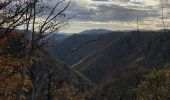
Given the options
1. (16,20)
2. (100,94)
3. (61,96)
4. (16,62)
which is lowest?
(100,94)

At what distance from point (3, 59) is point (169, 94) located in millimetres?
32701

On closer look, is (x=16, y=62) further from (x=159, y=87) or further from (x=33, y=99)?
(x=159, y=87)

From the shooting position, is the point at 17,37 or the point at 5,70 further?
the point at 17,37

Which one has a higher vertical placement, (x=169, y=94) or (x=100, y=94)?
(x=169, y=94)

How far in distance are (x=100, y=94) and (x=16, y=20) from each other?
531 feet

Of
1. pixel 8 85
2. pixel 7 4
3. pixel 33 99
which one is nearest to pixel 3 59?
pixel 8 85

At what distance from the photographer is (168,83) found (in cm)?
5206

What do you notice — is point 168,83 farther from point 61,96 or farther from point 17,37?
point 61,96

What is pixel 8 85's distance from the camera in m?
31.8

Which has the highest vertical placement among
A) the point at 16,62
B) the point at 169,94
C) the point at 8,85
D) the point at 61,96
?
the point at 16,62

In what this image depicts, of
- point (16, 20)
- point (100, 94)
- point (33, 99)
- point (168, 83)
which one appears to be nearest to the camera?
point (33, 99)

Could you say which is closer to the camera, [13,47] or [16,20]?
[16,20]

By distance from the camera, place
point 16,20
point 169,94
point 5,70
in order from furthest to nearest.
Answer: point 169,94 < point 5,70 < point 16,20

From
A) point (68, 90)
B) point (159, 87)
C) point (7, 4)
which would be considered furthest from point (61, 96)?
point (7, 4)
